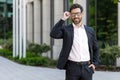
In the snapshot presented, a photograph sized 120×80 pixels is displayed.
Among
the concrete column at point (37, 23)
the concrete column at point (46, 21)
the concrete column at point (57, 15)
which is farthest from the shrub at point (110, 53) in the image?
the concrete column at point (37, 23)

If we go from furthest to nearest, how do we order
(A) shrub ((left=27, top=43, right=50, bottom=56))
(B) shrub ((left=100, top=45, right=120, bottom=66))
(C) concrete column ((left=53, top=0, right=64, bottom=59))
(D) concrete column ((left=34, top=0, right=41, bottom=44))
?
(D) concrete column ((left=34, top=0, right=41, bottom=44)) < (C) concrete column ((left=53, top=0, right=64, bottom=59)) < (A) shrub ((left=27, top=43, right=50, bottom=56)) < (B) shrub ((left=100, top=45, right=120, bottom=66))

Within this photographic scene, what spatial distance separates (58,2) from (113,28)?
7.40 m

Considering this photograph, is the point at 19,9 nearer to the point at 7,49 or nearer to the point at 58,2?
the point at 58,2

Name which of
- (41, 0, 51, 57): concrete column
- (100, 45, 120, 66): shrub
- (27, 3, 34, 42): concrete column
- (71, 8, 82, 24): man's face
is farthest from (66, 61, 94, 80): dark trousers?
(27, 3, 34, 42): concrete column

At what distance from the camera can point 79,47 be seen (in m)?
5.60

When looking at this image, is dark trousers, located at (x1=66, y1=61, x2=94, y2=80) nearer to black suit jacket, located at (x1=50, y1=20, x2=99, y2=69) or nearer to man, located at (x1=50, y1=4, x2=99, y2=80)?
man, located at (x1=50, y1=4, x2=99, y2=80)

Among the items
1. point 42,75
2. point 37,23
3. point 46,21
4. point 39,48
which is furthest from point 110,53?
point 37,23

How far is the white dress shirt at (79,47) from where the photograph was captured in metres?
5.61

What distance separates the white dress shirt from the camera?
18.4 ft

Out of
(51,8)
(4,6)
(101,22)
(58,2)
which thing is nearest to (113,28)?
(101,22)

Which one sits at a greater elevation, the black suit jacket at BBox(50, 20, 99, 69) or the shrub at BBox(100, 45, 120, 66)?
the black suit jacket at BBox(50, 20, 99, 69)

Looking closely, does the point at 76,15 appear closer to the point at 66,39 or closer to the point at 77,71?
the point at 66,39

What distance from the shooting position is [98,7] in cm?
2220

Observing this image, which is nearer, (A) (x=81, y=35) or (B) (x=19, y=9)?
(A) (x=81, y=35)
